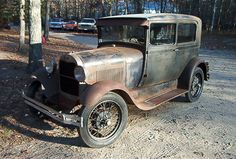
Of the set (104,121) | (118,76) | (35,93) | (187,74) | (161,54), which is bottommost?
(104,121)

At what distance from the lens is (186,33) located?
6395 millimetres

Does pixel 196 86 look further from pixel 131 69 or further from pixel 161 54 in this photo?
pixel 131 69

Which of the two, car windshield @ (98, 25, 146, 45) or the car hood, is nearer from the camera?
the car hood

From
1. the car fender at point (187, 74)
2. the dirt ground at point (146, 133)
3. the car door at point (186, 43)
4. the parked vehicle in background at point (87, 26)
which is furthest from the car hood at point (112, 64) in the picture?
the parked vehicle in background at point (87, 26)

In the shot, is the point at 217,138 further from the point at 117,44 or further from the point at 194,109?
the point at 117,44

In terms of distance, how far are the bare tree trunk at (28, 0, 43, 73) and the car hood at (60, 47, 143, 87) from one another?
3.01 meters

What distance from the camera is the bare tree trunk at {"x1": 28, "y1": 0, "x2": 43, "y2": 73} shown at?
744 centimetres

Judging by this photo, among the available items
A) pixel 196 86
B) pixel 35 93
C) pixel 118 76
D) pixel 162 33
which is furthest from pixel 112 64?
pixel 196 86

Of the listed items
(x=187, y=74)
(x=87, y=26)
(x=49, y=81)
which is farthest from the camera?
(x=87, y=26)

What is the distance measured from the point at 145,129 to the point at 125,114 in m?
0.58

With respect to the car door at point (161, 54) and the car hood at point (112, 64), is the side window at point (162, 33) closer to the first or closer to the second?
the car door at point (161, 54)

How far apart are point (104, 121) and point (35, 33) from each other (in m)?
3.95

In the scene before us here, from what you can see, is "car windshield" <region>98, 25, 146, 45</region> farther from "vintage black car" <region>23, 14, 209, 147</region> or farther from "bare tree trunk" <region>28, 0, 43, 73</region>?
"bare tree trunk" <region>28, 0, 43, 73</region>

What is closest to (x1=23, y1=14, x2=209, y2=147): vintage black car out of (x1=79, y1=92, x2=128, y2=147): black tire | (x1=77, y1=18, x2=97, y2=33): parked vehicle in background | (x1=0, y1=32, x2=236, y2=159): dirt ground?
(x1=79, y1=92, x2=128, y2=147): black tire
